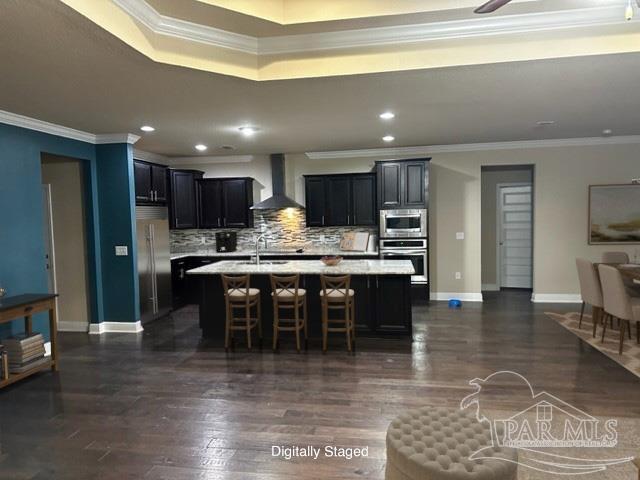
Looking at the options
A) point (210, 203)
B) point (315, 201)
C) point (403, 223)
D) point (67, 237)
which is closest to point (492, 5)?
point (403, 223)

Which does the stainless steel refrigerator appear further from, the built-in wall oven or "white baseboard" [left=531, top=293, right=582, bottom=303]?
"white baseboard" [left=531, top=293, right=582, bottom=303]

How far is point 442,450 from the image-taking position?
1717 mm

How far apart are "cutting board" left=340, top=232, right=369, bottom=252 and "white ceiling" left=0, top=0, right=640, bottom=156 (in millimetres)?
1920

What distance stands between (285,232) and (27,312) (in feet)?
14.0

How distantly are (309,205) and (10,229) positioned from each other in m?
4.18

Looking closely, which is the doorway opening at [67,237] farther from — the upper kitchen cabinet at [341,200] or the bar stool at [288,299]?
the upper kitchen cabinet at [341,200]

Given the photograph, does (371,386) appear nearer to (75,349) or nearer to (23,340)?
(23,340)

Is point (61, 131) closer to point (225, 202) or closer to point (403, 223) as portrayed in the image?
point (225, 202)

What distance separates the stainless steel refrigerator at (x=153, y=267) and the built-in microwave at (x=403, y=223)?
11.4 feet

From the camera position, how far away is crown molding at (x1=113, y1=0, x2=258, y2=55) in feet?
8.43

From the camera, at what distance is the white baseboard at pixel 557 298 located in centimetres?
652

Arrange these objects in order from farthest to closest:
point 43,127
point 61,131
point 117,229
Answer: point 117,229 < point 61,131 < point 43,127

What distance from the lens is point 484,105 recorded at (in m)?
4.14

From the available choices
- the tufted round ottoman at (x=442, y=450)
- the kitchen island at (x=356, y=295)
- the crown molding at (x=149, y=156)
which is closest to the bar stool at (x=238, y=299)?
the kitchen island at (x=356, y=295)
